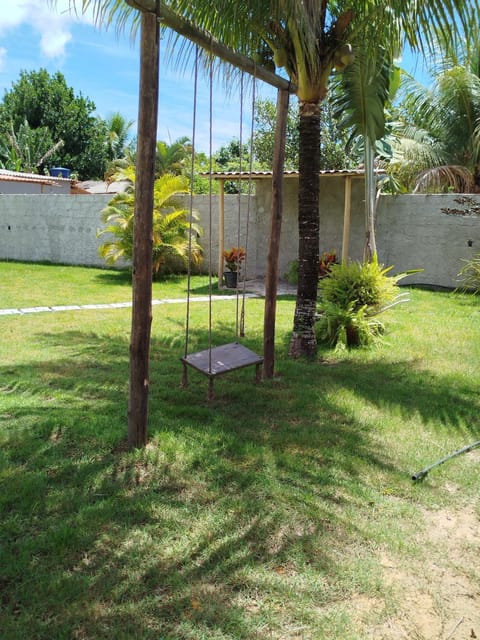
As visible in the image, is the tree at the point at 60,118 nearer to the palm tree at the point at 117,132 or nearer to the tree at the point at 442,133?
the palm tree at the point at 117,132

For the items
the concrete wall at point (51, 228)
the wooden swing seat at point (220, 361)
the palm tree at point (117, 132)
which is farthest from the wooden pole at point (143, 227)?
the palm tree at point (117, 132)

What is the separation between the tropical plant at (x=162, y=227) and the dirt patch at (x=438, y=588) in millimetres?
10707

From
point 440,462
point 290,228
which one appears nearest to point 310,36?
point 440,462

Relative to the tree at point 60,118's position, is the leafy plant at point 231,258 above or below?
below

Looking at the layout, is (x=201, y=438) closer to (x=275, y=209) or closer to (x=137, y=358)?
(x=137, y=358)

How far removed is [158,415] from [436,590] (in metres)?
2.65

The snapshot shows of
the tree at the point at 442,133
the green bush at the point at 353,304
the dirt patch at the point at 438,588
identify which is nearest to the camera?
the dirt patch at the point at 438,588

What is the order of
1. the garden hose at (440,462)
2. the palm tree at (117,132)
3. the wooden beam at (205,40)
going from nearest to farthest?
1. the wooden beam at (205,40)
2. the garden hose at (440,462)
3. the palm tree at (117,132)

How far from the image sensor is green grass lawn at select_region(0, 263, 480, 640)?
253 cm

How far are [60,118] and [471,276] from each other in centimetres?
3274

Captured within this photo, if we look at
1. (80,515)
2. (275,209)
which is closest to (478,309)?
(275,209)

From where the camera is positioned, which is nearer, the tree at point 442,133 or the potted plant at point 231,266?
the potted plant at point 231,266

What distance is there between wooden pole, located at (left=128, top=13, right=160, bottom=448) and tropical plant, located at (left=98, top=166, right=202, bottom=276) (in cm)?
939

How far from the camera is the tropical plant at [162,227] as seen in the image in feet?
44.6
